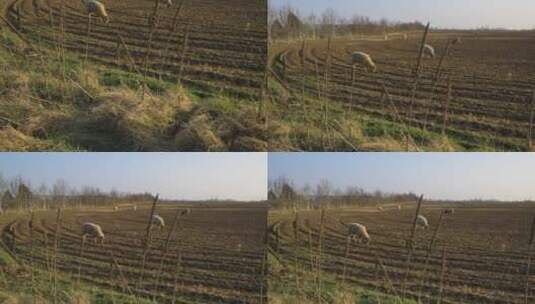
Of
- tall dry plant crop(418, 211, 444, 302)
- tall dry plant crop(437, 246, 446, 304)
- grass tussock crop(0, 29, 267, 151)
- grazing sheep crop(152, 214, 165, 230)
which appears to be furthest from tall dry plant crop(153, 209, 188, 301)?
tall dry plant crop(437, 246, 446, 304)

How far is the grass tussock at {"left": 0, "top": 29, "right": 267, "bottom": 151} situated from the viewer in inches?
190

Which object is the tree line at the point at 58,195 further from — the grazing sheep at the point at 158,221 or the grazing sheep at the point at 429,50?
the grazing sheep at the point at 429,50

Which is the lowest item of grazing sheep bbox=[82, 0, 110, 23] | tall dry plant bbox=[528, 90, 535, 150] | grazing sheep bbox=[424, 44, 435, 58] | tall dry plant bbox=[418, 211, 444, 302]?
tall dry plant bbox=[418, 211, 444, 302]

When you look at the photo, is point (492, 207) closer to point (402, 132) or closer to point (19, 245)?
point (402, 132)

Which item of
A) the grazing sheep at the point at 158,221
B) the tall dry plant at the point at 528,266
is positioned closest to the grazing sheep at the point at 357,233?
the tall dry plant at the point at 528,266

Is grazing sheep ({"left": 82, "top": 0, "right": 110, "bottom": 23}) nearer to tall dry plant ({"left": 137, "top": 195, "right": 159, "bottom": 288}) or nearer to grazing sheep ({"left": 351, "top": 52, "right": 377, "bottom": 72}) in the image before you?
tall dry plant ({"left": 137, "top": 195, "right": 159, "bottom": 288})

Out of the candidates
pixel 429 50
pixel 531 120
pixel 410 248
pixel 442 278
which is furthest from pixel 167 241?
pixel 531 120

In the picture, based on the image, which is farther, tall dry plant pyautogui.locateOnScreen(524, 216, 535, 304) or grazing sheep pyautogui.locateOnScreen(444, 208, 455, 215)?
grazing sheep pyautogui.locateOnScreen(444, 208, 455, 215)

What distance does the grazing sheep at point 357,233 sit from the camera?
4.95 meters

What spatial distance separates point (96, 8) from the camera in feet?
18.1

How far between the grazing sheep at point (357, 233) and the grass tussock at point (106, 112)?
1045mm

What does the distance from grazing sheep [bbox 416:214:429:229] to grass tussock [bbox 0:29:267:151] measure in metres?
1.45

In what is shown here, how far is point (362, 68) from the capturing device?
509cm

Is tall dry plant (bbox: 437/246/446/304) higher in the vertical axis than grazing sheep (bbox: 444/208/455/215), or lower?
lower
